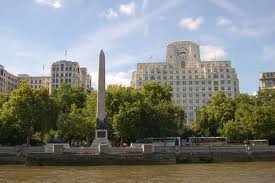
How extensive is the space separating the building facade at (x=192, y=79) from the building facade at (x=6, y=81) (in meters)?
41.4

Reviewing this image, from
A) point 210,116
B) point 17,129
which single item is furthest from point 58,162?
point 210,116

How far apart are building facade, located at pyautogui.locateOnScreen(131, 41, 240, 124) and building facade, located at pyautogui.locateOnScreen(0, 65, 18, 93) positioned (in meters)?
41.4

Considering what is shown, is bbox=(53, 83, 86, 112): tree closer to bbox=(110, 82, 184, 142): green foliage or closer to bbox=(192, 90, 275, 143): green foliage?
bbox=(110, 82, 184, 142): green foliage

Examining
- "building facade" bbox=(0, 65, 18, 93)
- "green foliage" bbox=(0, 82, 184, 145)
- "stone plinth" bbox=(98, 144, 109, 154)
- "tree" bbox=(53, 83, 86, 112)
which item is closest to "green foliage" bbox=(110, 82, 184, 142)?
"green foliage" bbox=(0, 82, 184, 145)

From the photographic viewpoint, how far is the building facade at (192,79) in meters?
132

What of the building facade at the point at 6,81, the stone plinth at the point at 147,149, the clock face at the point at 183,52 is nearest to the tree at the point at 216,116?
the stone plinth at the point at 147,149

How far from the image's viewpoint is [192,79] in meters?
132

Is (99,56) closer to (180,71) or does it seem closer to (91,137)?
(91,137)

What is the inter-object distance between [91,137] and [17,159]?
18.3m

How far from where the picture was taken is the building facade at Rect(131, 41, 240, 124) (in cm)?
13150

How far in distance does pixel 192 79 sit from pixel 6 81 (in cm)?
5921

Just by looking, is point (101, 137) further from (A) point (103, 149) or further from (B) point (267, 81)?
(B) point (267, 81)

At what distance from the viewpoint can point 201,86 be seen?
433 feet

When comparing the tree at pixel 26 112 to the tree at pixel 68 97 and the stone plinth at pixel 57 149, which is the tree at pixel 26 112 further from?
the tree at pixel 68 97
